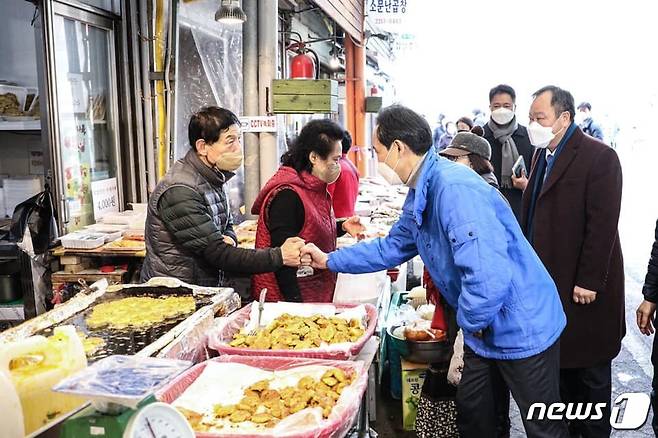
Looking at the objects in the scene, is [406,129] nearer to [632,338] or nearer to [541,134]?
[541,134]

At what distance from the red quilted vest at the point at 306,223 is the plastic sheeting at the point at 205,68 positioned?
9.35 feet

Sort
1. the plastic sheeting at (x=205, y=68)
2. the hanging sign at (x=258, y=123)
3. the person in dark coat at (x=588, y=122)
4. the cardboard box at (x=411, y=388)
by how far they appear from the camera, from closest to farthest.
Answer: the cardboard box at (x=411, y=388) < the hanging sign at (x=258, y=123) < the plastic sheeting at (x=205, y=68) < the person in dark coat at (x=588, y=122)

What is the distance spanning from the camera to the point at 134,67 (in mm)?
5586

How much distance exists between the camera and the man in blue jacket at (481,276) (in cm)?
232

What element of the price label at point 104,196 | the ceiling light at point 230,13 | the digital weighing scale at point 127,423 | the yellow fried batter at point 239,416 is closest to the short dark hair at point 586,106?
the ceiling light at point 230,13

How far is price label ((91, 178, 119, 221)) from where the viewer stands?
17.4 ft

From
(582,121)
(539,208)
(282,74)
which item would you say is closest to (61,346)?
(539,208)

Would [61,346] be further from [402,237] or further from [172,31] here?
[172,31]

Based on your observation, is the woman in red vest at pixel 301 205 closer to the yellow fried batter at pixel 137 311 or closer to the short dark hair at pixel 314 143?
the short dark hair at pixel 314 143

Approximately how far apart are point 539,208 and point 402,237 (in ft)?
3.24

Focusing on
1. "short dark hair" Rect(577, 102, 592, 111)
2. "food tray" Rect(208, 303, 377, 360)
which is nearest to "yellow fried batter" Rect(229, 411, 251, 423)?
"food tray" Rect(208, 303, 377, 360)

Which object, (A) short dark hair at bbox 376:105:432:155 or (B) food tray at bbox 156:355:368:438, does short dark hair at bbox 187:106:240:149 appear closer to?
(A) short dark hair at bbox 376:105:432:155

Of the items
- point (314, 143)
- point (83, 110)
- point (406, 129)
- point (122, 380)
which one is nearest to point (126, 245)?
point (83, 110)

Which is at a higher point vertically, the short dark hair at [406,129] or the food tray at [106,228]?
the short dark hair at [406,129]
